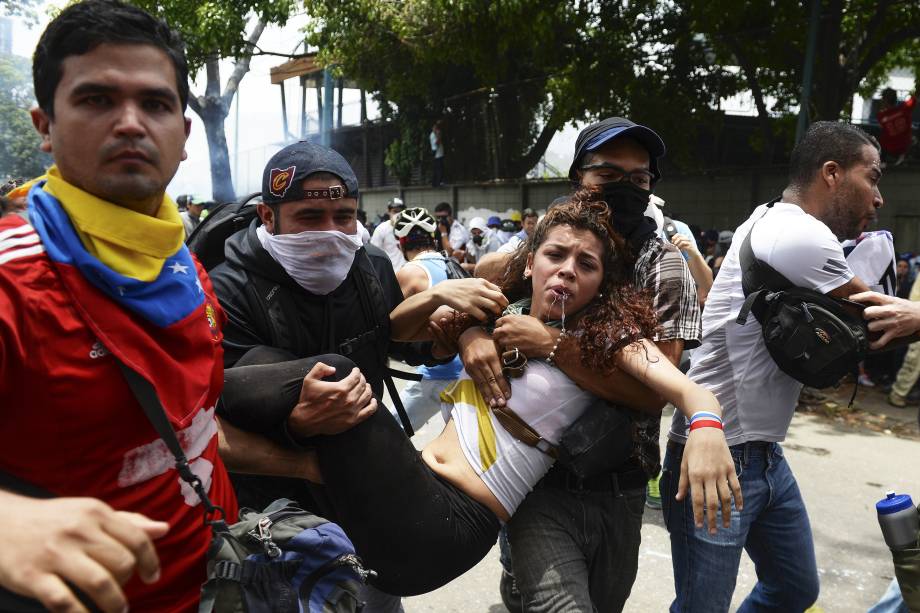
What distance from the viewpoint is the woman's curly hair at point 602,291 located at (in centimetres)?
198

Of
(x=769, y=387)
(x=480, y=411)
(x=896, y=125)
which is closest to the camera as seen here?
(x=480, y=411)

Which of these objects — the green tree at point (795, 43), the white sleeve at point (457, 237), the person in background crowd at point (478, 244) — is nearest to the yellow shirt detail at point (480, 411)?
the green tree at point (795, 43)

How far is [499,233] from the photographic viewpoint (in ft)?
43.1

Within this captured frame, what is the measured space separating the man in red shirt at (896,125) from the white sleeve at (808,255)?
872 cm

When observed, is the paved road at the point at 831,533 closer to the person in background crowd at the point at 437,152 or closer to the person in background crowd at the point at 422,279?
the person in background crowd at the point at 422,279

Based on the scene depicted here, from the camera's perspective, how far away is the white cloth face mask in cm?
217

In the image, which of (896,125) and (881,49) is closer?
(881,49)

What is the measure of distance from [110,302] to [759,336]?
2.09 metres

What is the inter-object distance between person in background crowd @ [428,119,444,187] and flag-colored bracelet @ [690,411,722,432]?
17175 millimetres

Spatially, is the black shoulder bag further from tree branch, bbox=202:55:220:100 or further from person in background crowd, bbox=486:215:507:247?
tree branch, bbox=202:55:220:100

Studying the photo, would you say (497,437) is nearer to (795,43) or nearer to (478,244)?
(795,43)

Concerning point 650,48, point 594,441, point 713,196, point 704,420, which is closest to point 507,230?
point 713,196

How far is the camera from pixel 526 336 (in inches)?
81.2

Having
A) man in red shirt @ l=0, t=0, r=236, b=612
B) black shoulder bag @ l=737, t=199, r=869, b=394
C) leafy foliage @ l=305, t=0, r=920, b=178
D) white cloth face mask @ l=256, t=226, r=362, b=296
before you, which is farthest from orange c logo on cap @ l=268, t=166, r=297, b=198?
leafy foliage @ l=305, t=0, r=920, b=178
